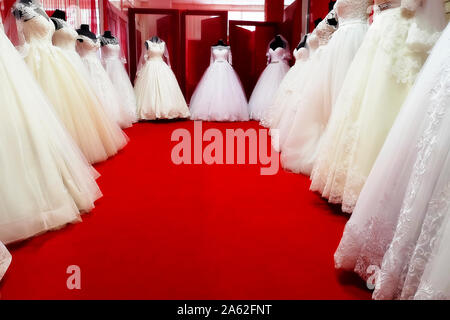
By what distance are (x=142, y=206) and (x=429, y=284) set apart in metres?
1.63

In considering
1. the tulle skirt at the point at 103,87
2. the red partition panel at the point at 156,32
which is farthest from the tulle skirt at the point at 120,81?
the red partition panel at the point at 156,32

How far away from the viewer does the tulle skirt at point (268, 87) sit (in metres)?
6.15

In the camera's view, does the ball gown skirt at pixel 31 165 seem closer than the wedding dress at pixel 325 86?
Yes

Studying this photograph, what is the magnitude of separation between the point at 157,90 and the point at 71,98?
2.98 metres

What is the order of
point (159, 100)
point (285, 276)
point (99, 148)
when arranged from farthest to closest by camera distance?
1. point (159, 100)
2. point (99, 148)
3. point (285, 276)

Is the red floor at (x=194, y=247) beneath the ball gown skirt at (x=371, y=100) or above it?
beneath

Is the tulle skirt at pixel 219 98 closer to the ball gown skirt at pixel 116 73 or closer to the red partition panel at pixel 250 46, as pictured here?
the red partition panel at pixel 250 46

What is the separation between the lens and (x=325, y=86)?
2607 millimetres

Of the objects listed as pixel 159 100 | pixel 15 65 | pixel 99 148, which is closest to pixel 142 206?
pixel 15 65

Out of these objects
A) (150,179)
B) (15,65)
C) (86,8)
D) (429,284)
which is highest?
(86,8)

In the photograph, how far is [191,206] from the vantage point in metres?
2.19

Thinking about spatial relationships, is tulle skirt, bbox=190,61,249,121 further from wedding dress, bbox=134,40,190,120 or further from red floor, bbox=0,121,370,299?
red floor, bbox=0,121,370,299

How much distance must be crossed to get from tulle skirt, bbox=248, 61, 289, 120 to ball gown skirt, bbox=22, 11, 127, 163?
3476mm
